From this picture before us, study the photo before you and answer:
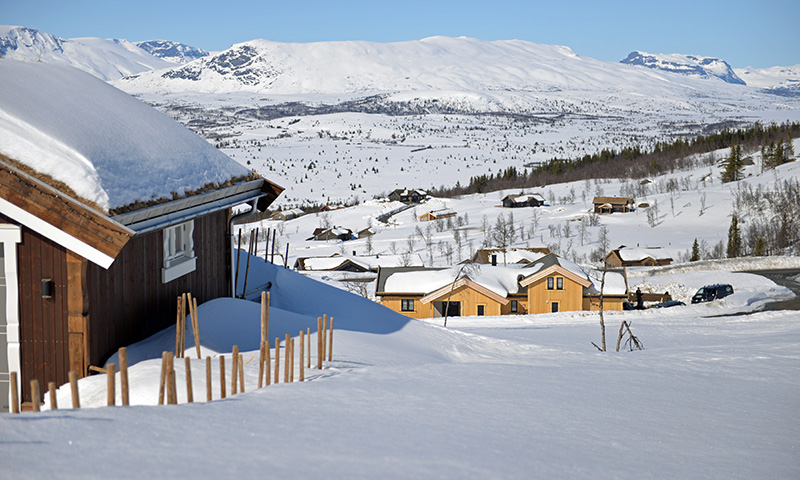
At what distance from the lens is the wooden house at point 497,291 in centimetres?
3161

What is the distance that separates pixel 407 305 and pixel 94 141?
2607 cm

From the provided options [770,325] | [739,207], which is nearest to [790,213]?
[739,207]

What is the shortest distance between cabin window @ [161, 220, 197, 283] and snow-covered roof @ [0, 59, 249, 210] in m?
0.67

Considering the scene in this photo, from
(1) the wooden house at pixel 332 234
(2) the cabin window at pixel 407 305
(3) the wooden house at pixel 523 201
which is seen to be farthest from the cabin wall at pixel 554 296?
(3) the wooden house at pixel 523 201

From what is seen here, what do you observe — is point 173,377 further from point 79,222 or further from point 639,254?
point 639,254

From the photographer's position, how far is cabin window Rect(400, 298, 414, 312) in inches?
1262

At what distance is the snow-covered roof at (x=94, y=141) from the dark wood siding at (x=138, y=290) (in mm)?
695

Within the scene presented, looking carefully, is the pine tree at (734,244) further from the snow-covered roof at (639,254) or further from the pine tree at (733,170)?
the pine tree at (733,170)

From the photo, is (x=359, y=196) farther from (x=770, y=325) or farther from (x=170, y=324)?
(x=170, y=324)

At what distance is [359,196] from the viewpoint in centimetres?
10694

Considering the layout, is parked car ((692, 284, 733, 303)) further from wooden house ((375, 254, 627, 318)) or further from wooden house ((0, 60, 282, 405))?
wooden house ((0, 60, 282, 405))

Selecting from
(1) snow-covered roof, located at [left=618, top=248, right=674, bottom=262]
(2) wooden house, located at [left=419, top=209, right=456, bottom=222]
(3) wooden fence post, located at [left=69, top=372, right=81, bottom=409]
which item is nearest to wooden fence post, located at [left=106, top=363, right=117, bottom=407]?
(3) wooden fence post, located at [left=69, top=372, right=81, bottom=409]

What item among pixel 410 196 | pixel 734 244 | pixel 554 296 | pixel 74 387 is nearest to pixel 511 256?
pixel 554 296

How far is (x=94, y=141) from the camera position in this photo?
6621mm
